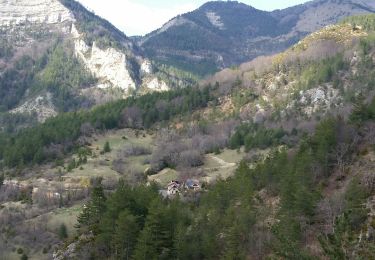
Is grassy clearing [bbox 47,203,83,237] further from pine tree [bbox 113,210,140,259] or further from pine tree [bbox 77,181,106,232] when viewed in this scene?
pine tree [bbox 113,210,140,259]

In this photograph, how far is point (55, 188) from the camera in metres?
119

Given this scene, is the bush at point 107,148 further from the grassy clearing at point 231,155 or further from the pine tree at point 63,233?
the pine tree at point 63,233

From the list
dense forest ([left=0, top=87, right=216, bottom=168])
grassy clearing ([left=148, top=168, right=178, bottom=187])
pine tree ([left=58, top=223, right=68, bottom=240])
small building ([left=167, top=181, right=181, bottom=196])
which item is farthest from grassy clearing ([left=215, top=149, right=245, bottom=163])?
pine tree ([left=58, top=223, right=68, bottom=240])

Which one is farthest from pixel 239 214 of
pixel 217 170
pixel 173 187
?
pixel 217 170

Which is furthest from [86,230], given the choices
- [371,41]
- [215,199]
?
[371,41]

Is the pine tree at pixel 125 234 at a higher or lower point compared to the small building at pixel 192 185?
higher

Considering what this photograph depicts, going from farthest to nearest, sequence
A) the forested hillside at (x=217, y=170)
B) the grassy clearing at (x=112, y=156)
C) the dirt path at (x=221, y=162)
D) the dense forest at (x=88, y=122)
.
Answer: the dense forest at (x=88, y=122)
the grassy clearing at (x=112, y=156)
the dirt path at (x=221, y=162)
the forested hillside at (x=217, y=170)

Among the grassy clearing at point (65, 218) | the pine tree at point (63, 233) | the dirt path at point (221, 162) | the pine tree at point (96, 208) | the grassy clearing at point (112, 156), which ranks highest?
the pine tree at point (96, 208)

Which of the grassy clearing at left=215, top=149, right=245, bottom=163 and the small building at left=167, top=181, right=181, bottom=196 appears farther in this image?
the grassy clearing at left=215, top=149, right=245, bottom=163

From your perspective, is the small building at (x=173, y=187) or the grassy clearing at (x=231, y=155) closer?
the small building at (x=173, y=187)

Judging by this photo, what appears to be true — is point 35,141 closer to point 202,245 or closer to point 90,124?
point 90,124

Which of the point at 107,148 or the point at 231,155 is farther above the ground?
the point at 231,155

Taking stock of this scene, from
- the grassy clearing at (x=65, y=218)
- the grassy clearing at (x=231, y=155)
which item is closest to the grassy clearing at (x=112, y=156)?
the grassy clearing at (x=65, y=218)

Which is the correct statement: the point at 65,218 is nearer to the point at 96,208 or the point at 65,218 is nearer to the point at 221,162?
the point at 96,208
